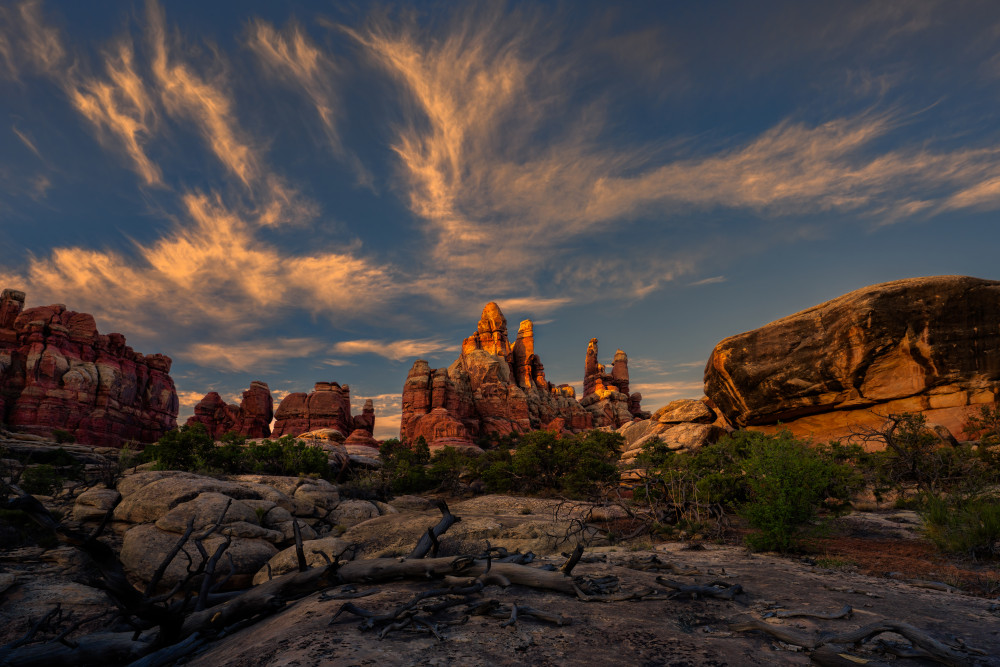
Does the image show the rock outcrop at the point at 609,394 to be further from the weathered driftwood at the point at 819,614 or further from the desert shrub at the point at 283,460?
the weathered driftwood at the point at 819,614

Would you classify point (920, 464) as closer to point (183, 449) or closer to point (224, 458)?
point (224, 458)

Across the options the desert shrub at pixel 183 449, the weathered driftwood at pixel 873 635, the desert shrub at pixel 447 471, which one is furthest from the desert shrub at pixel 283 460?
the weathered driftwood at pixel 873 635

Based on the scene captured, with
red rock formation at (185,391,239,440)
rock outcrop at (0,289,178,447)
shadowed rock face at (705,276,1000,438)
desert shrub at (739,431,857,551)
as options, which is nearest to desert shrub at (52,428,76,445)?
rock outcrop at (0,289,178,447)

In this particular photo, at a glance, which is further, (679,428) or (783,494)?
(679,428)

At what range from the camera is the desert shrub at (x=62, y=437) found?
153 feet

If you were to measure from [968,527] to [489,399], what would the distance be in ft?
242

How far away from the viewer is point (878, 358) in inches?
1054

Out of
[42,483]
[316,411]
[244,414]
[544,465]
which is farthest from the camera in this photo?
[244,414]

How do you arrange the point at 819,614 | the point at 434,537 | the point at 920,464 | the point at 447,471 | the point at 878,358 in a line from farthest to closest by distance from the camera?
the point at 447,471 → the point at 878,358 → the point at 920,464 → the point at 434,537 → the point at 819,614

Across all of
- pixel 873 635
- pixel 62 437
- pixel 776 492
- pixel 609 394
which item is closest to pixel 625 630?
pixel 873 635

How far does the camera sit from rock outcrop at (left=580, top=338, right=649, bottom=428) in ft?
312

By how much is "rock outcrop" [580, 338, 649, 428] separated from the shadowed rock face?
59.4m

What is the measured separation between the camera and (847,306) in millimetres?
27438

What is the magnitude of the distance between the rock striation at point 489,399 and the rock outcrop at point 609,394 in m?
0.27
